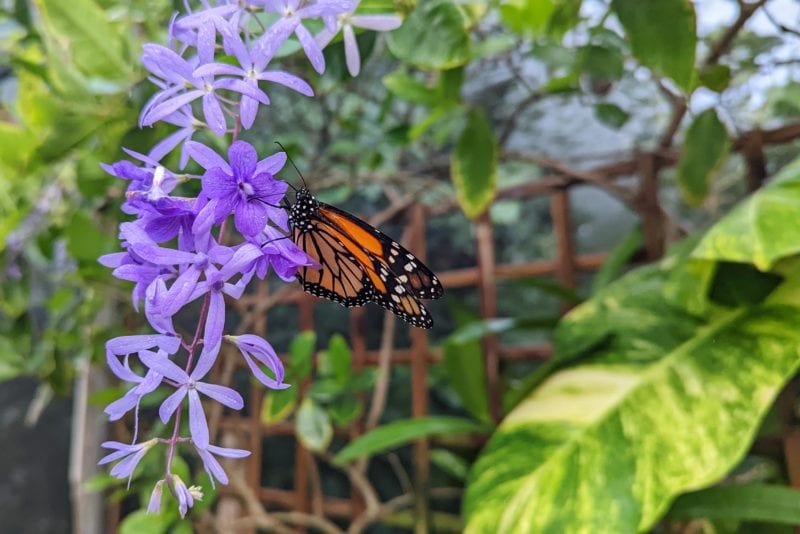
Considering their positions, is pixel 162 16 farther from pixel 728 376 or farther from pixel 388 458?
pixel 388 458

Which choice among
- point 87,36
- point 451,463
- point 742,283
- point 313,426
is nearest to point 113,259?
point 87,36

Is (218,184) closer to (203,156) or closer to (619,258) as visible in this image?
(203,156)

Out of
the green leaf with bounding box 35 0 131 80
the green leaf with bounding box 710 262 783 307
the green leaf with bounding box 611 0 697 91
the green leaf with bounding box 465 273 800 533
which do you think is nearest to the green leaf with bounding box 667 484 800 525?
the green leaf with bounding box 465 273 800 533

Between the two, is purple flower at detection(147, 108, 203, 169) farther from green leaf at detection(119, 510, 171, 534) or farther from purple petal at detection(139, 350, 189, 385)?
green leaf at detection(119, 510, 171, 534)

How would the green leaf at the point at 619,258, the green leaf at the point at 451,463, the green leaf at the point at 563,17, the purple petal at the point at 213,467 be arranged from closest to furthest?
the purple petal at the point at 213,467 → the green leaf at the point at 563,17 → the green leaf at the point at 619,258 → the green leaf at the point at 451,463

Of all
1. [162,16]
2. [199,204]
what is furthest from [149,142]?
[199,204]

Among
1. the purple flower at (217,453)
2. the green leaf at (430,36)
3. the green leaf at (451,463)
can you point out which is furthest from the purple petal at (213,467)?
the green leaf at (451,463)

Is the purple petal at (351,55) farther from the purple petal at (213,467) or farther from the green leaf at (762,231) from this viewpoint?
the green leaf at (762,231)
